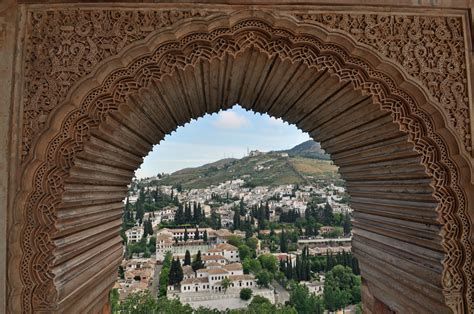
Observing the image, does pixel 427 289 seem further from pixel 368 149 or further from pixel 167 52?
pixel 167 52

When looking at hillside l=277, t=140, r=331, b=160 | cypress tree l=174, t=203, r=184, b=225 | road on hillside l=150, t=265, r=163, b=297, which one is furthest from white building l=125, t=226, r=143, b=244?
hillside l=277, t=140, r=331, b=160

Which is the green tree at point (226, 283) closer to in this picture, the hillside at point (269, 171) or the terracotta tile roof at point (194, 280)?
the terracotta tile roof at point (194, 280)

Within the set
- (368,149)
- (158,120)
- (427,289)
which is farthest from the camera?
(158,120)

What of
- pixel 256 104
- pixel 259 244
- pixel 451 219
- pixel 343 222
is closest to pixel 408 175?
pixel 451 219

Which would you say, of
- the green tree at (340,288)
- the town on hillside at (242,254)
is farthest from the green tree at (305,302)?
the green tree at (340,288)

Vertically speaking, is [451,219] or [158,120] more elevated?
[158,120]

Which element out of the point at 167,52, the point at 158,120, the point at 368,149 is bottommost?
the point at 368,149

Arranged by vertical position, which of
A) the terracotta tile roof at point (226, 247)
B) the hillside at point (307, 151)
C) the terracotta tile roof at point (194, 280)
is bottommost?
the terracotta tile roof at point (194, 280)
